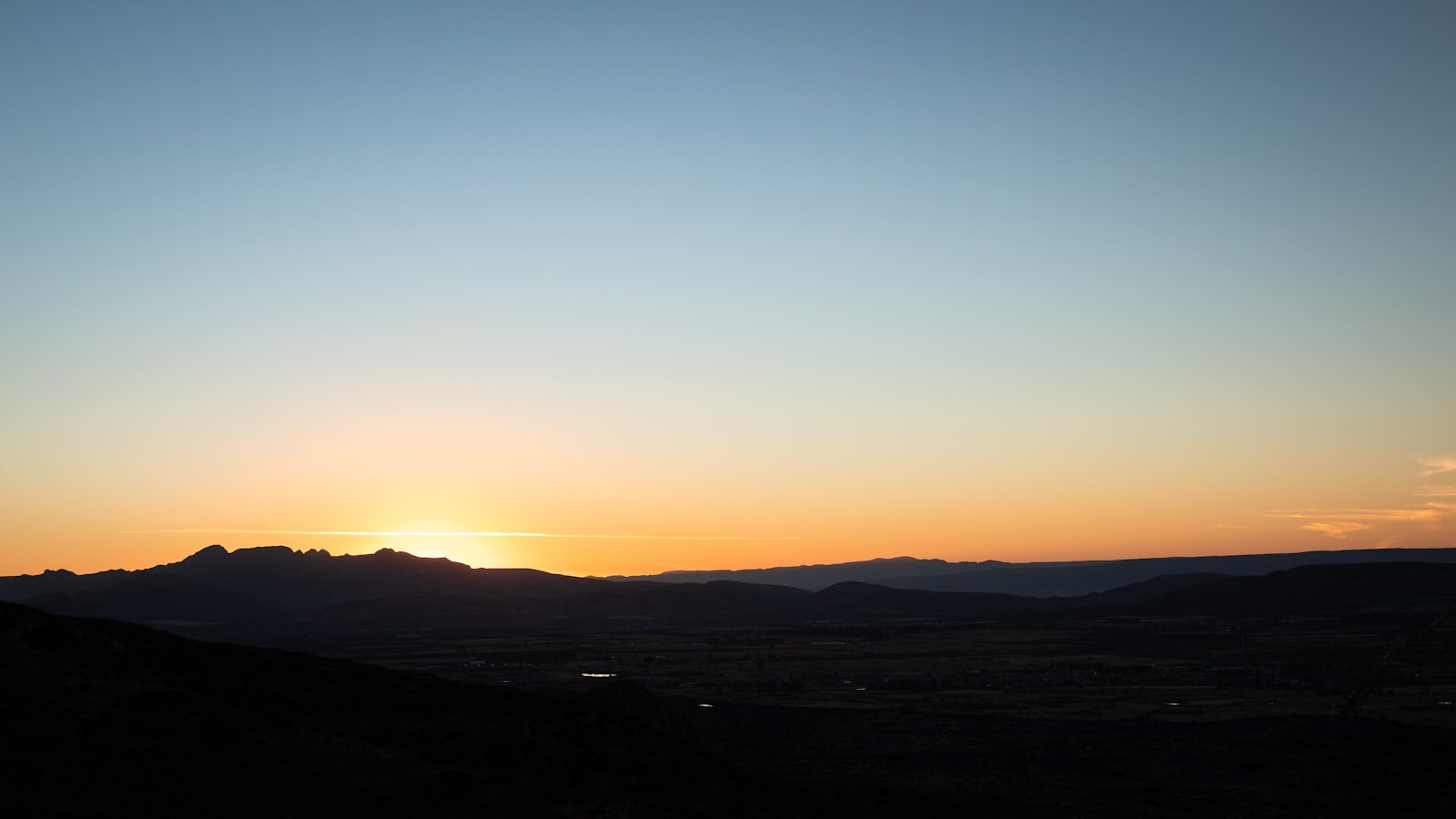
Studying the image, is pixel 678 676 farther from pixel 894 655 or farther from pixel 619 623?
pixel 619 623

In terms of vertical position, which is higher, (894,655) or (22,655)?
(22,655)

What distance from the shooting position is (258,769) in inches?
909

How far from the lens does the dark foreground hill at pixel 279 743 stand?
2134 centimetres

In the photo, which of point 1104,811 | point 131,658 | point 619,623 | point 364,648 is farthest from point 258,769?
point 619,623

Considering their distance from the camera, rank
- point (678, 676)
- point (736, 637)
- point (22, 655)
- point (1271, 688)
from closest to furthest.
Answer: point (22, 655) < point (1271, 688) < point (678, 676) < point (736, 637)

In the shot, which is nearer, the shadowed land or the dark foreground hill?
the dark foreground hill

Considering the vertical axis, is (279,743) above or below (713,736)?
above

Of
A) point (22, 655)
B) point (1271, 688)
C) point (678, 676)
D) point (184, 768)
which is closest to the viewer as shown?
point (184, 768)

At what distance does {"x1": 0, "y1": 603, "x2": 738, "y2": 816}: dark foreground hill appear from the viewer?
21.3 m

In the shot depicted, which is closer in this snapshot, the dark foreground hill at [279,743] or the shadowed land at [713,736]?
the dark foreground hill at [279,743]

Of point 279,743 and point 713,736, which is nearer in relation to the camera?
point 279,743

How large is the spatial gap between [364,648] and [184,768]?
335ft

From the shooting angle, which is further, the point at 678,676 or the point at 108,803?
the point at 678,676

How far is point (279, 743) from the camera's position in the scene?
24.9 m
